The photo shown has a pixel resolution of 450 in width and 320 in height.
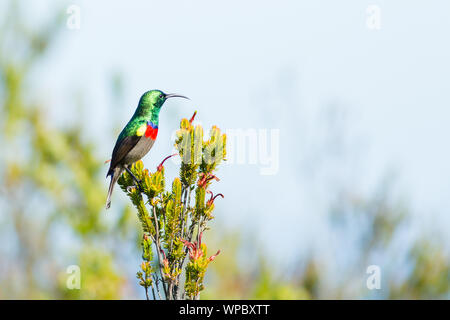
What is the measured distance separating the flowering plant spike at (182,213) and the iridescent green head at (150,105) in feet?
2.26

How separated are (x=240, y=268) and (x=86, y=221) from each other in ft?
10.6

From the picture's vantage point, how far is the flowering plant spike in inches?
107

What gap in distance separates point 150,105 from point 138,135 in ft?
0.68

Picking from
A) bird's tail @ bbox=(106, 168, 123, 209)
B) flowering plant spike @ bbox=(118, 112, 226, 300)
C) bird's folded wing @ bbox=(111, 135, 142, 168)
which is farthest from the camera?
bird's tail @ bbox=(106, 168, 123, 209)

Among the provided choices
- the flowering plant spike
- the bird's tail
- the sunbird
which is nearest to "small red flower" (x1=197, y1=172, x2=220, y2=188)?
the flowering plant spike

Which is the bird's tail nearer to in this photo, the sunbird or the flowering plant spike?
the sunbird

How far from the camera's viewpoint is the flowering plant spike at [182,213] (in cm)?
272

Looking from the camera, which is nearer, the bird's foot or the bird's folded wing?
the bird's foot

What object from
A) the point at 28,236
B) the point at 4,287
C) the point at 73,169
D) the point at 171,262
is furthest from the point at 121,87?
the point at 171,262

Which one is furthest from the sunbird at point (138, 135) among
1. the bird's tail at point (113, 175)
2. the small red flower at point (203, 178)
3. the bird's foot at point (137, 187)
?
the small red flower at point (203, 178)

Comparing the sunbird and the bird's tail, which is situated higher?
the sunbird

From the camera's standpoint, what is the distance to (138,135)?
3.39 metres

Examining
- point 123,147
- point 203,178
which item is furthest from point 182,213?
point 123,147

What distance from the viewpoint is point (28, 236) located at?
8.36 m
